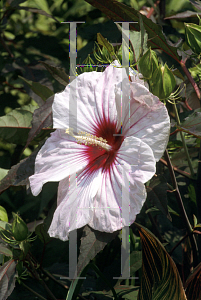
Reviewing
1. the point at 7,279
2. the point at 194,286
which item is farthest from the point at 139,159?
the point at 7,279

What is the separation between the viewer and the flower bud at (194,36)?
479 mm

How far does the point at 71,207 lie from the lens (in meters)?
0.46

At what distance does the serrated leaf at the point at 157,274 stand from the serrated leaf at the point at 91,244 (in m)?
0.06

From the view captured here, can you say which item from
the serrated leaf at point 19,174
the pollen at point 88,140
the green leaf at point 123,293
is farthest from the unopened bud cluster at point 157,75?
the green leaf at point 123,293

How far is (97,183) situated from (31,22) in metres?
0.90

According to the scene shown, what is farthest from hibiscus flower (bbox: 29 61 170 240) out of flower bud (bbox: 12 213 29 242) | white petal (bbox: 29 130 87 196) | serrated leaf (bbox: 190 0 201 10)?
serrated leaf (bbox: 190 0 201 10)

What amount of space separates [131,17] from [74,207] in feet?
1.12

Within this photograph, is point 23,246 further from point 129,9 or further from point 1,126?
point 129,9

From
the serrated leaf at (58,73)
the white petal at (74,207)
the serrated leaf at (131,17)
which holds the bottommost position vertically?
the white petal at (74,207)

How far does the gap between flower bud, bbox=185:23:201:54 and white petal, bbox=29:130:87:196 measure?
0.24 m

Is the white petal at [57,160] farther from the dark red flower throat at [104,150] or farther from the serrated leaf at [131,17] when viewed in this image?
the serrated leaf at [131,17]

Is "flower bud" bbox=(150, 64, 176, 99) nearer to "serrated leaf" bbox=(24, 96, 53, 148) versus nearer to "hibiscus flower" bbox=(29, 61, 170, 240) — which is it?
"hibiscus flower" bbox=(29, 61, 170, 240)

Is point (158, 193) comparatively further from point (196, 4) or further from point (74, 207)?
point (196, 4)

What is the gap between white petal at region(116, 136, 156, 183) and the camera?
420 mm
